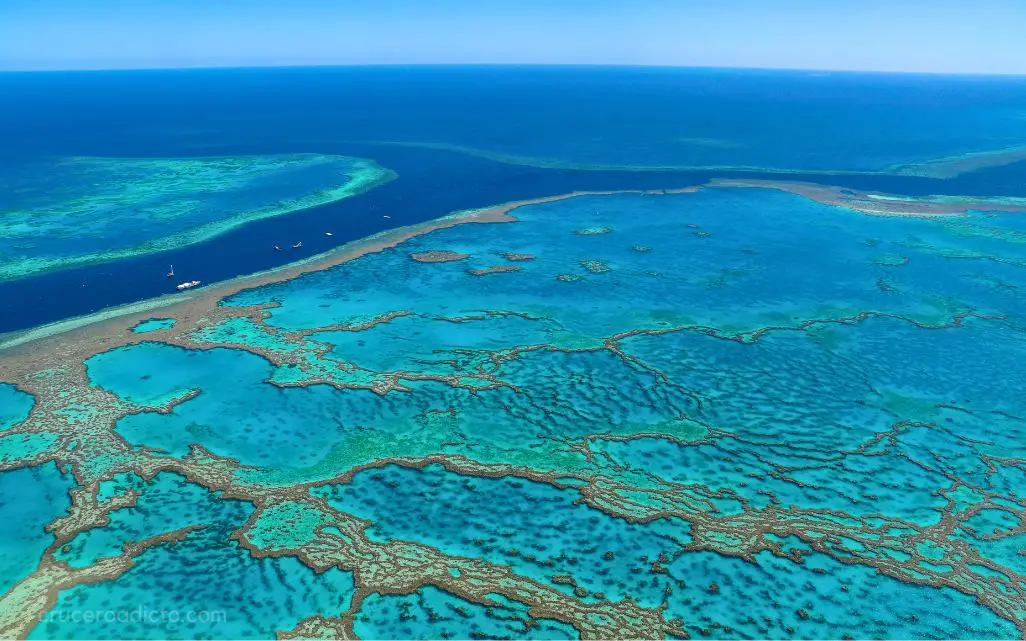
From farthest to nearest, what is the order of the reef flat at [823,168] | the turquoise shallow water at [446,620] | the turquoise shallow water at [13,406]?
1. the reef flat at [823,168]
2. the turquoise shallow water at [13,406]
3. the turquoise shallow water at [446,620]

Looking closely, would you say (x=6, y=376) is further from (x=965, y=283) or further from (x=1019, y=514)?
(x=965, y=283)

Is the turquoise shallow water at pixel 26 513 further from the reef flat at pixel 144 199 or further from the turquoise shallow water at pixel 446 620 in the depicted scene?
the reef flat at pixel 144 199

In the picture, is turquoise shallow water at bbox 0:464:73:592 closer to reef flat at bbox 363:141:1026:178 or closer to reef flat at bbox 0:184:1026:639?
reef flat at bbox 0:184:1026:639

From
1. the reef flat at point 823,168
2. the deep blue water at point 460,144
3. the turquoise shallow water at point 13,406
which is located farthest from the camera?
the reef flat at point 823,168

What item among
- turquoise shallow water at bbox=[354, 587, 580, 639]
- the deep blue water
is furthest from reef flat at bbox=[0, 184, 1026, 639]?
the deep blue water

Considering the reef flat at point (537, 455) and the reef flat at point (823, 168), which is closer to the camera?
the reef flat at point (537, 455)

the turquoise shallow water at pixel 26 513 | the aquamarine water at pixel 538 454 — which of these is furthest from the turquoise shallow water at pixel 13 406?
Result: the turquoise shallow water at pixel 26 513

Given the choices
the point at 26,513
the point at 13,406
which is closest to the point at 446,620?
the point at 26,513

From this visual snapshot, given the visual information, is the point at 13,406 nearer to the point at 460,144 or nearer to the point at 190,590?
the point at 190,590
